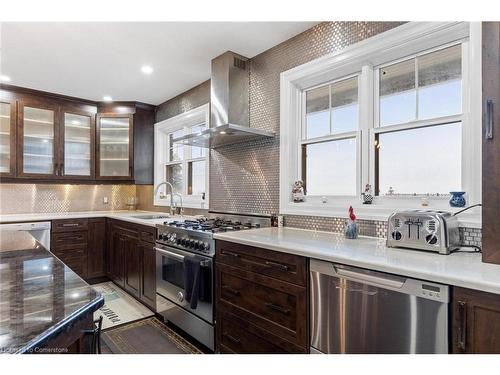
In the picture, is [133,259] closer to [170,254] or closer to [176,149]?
[170,254]

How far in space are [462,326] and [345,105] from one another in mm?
1757

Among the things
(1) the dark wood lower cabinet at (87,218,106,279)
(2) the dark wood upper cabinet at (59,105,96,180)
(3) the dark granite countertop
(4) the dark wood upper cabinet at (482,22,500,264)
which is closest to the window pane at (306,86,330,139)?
(4) the dark wood upper cabinet at (482,22,500,264)

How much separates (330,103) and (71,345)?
2359 millimetres

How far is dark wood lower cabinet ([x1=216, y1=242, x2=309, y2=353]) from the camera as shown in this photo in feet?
5.49

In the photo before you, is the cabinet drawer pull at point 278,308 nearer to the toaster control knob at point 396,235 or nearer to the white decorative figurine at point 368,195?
the toaster control knob at point 396,235

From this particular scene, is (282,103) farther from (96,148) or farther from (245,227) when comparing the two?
(96,148)

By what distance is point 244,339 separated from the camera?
1.99 m

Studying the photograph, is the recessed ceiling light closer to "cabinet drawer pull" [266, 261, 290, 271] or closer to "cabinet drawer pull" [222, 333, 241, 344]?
"cabinet drawer pull" [266, 261, 290, 271]

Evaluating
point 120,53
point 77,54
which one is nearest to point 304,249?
point 120,53

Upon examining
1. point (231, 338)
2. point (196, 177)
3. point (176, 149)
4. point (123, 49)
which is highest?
point (123, 49)

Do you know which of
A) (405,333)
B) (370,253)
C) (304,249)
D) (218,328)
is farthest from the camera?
(218,328)

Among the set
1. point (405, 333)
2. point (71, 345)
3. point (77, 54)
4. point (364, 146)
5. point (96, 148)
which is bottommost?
point (405, 333)

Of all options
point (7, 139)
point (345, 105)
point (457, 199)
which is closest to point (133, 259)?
point (7, 139)

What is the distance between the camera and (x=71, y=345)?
34.5 inches
